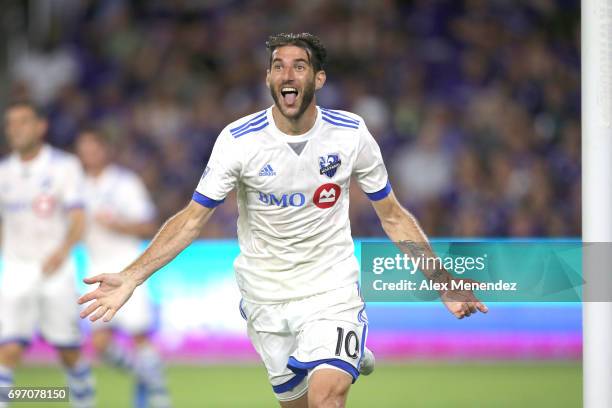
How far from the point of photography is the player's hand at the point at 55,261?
8781 millimetres

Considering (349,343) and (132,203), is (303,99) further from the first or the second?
(132,203)

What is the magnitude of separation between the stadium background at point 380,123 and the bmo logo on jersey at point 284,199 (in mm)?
4714

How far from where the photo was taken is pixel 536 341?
1248 centimetres

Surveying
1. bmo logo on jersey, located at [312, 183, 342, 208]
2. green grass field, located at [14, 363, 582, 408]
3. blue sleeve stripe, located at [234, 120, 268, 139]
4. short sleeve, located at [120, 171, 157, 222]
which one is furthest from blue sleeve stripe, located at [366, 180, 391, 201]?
short sleeve, located at [120, 171, 157, 222]

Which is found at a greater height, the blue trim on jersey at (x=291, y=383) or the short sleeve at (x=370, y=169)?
the short sleeve at (x=370, y=169)

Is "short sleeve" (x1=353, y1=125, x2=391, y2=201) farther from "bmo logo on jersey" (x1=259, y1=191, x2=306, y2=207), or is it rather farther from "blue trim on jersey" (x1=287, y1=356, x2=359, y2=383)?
Result: "blue trim on jersey" (x1=287, y1=356, x2=359, y2=383)

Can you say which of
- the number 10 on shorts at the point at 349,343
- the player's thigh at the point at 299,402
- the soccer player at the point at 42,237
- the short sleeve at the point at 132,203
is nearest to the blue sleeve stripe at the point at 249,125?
the number 10 on shorts at the point at 349,343

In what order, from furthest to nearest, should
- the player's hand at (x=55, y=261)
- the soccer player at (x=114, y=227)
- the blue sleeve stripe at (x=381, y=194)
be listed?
the soccer player at (x=114, y=227), the player's hand at (x=55, y=261), the blue sleeve stripe at (x=381, y=194)

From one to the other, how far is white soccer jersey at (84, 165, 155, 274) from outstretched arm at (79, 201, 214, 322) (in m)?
4.84

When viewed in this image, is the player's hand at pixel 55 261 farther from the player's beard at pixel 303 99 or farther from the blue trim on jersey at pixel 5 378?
the player's beard at pixel 303 99

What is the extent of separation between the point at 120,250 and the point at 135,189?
0.59 metres

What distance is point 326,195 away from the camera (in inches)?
237

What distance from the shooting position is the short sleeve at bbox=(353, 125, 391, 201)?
6.05m

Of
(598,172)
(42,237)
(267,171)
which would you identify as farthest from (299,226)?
(42,237)
